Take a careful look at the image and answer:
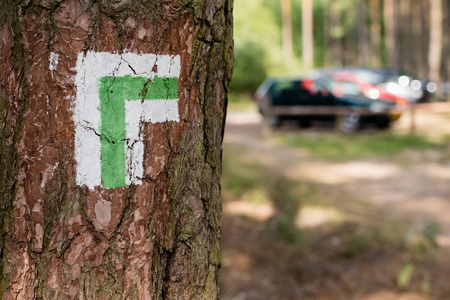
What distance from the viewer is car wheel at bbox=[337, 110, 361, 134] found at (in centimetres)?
1280

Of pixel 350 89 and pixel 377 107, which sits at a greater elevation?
pixel 350 89

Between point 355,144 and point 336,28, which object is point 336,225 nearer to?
point 355,144

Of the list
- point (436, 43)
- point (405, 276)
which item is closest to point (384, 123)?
point (436, 43)

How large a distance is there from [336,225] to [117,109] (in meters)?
4.71

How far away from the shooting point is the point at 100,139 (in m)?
1.25

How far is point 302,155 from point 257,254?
576cm

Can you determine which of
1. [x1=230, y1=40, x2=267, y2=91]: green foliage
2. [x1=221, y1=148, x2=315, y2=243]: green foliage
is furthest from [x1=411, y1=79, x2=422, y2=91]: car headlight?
[x1=230, y1=40, x2=267, y2=91]: green foliage

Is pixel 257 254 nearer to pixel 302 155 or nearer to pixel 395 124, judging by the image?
pixel 302 155

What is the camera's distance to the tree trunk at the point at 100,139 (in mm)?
1207

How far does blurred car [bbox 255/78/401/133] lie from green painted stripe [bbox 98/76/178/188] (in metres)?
11.8

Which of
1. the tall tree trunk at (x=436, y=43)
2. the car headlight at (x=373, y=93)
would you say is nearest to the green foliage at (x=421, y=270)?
the car headlight at (x=373, y=93)

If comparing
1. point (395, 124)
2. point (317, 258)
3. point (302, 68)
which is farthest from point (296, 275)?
point (302, 68)

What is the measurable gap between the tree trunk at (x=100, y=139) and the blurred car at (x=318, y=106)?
1172cm

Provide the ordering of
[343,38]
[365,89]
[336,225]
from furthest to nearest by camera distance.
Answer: [343,38] → [365,89] → [336,225]
